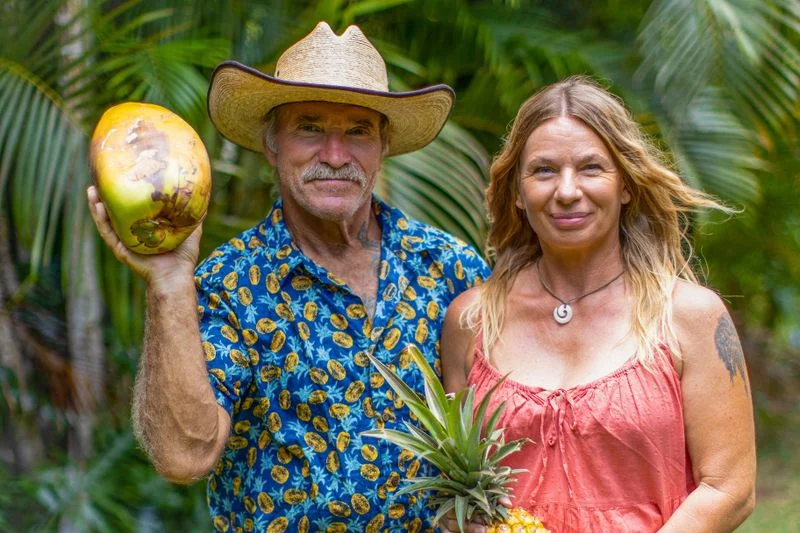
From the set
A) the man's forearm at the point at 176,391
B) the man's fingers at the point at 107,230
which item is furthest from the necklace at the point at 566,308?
the man's fingers at the point at 107,230

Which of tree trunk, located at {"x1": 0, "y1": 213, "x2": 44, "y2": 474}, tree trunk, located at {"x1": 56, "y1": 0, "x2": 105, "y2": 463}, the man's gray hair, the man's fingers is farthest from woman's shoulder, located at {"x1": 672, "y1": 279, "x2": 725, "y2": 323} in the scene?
tree trunk, located at {"x1": 0, "y1": 213, "x2": 44, "y2": 474}

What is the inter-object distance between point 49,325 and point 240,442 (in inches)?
94.7

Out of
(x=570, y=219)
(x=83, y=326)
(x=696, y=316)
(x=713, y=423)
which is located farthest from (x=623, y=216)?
(x=83, y=326)

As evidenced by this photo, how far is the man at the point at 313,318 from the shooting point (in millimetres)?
3303

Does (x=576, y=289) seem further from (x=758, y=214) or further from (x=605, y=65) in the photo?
(x=758, y=214)

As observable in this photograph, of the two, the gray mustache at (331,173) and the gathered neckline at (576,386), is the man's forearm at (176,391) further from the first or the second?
the gathered neckline at (576,386)

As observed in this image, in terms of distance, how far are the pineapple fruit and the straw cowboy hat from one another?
93cm

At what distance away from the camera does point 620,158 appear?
3.22 meters

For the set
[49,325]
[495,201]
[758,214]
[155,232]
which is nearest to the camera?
[155,232]

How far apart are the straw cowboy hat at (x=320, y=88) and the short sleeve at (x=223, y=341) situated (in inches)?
23.8

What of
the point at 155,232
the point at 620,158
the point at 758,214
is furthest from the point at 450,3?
the point at 155,232

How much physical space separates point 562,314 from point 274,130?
110 cm

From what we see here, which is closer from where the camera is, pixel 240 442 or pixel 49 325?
pixel 240 442

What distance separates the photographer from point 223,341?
3.26m
